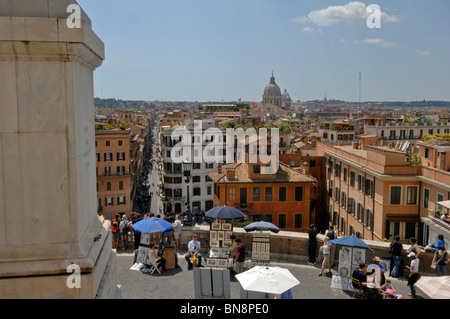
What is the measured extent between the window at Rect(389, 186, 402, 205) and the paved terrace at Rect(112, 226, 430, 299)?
2079cm

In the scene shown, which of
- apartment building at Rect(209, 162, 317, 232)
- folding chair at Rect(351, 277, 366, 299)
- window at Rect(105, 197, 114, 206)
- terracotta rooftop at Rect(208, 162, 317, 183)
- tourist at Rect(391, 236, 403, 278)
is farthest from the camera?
window at Rect(105, 197, 114, 206)

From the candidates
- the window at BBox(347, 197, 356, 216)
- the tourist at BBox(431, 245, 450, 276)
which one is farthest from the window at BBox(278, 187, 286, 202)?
the tourist at BBox(431, 245, 450, 276)

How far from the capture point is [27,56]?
333cm

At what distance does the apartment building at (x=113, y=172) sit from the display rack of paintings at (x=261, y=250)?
180 feet

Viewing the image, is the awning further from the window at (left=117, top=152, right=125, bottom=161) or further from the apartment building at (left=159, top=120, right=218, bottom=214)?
the window at (left=117, top=152, right=125, bottom=161)

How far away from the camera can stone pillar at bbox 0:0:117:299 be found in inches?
130

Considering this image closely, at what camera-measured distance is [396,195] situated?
33.3m

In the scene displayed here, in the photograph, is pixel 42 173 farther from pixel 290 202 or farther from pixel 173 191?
pixel 173 191

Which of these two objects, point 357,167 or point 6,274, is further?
point 357,167

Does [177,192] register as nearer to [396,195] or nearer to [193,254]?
[396,195]

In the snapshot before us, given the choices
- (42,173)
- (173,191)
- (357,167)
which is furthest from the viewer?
(173,191)

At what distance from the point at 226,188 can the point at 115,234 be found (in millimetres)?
25154
